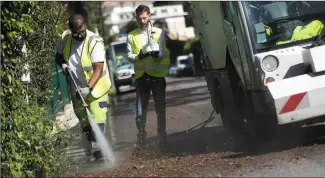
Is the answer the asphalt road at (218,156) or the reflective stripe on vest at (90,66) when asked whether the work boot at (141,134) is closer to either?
the asphalt road at (218,156)

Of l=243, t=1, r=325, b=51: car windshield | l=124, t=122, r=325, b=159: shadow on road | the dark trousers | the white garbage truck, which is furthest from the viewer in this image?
the dark trousers

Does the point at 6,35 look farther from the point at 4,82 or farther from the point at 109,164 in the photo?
the point at 109,164

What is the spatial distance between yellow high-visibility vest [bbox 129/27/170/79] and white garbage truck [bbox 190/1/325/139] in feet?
2.80

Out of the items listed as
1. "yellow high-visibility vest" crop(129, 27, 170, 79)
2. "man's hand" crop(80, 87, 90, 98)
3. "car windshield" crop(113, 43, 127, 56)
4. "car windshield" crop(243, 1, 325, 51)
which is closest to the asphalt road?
"man's hand" crop(80, 87, 90, 98)

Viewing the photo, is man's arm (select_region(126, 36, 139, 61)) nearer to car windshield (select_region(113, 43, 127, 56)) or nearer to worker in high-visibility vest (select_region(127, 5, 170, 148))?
worker in high-visibility vest (select_region(127, 5, 170, 148))

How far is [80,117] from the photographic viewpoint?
26.4 feet

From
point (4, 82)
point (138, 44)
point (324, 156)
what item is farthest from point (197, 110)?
point (4, 82)

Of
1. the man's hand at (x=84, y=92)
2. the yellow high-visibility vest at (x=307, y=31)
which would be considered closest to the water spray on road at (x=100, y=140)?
the man's hand at (x=84, y=92)

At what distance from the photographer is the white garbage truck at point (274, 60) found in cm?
719

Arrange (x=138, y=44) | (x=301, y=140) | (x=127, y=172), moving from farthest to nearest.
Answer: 1. (x=138, y=44)
2. (x=301, y=140)
3. (x=127, y=172)

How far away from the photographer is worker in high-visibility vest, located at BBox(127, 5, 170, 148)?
884 centimetres

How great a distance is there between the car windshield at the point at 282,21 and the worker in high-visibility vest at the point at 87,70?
1843 mm

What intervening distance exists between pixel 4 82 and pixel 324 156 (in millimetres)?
3384

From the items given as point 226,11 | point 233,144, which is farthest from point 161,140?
point 226,11
